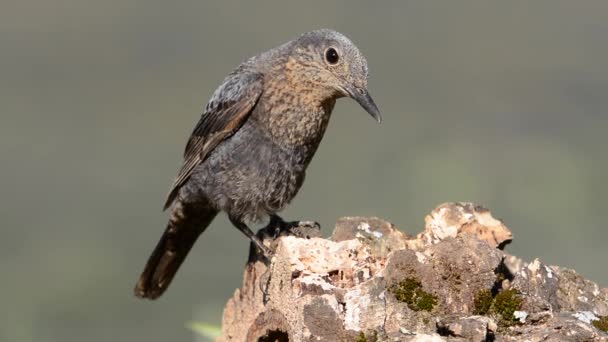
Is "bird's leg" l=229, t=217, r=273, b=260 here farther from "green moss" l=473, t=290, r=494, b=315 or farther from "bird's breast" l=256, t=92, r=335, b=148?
"green moss" l=473, t=290, r=494, b=315

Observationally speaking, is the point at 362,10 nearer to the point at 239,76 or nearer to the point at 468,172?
the point at 468,172

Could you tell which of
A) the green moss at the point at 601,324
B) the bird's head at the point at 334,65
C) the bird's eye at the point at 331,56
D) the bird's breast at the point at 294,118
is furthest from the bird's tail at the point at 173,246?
the green moss at the point at 601,324

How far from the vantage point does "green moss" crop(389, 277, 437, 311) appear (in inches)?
258

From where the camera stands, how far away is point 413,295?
21.6 feet

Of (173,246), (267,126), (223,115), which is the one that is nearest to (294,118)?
(267,126)

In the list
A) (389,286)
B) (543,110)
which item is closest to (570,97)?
(543,110)

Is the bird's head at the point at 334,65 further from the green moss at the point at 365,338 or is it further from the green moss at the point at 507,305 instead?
the green moss at the point at 365,338

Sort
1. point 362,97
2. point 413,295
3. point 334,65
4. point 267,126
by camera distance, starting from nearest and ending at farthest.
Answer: point 413,295
point 362,97
point 334,65
point 267,126

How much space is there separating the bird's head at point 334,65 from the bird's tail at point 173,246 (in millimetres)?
1185

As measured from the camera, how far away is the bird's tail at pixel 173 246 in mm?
9430

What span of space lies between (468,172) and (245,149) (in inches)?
211

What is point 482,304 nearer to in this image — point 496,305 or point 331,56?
point 496,305

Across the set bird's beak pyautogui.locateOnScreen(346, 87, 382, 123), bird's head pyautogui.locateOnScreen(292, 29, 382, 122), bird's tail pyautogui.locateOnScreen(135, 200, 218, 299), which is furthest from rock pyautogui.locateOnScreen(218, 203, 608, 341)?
bird's tail pyautogui.locateOnScreen(135, 200, 218, 299)

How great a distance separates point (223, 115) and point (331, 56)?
0.79m
